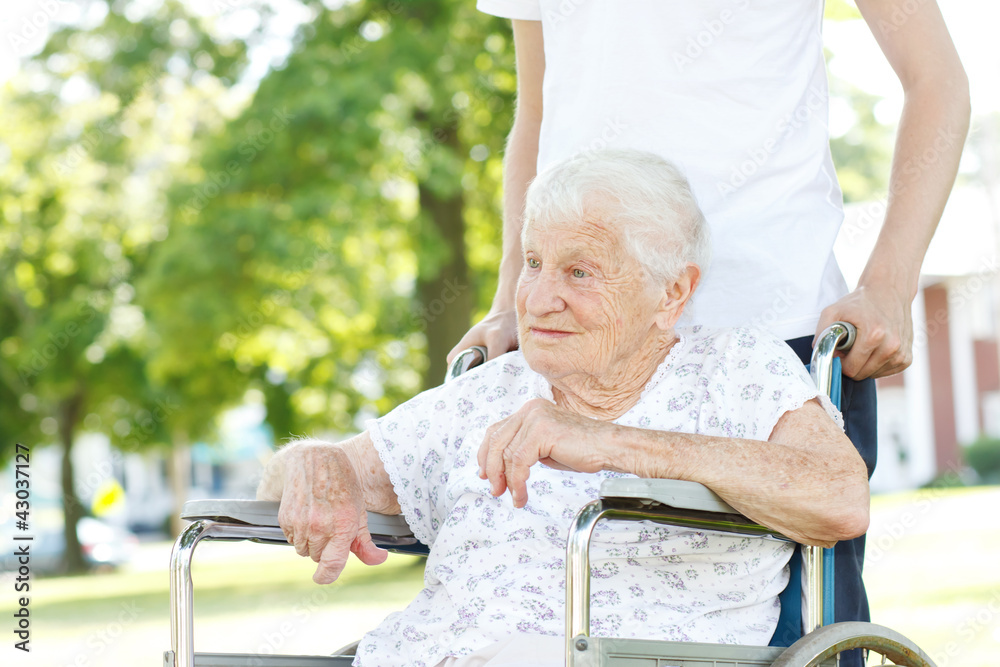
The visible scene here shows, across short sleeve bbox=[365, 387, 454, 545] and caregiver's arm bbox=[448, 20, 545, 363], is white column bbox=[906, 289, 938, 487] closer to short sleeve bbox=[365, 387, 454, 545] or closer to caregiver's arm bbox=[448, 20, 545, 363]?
caregiver's arm bbox=[448, 20, 545, 363]

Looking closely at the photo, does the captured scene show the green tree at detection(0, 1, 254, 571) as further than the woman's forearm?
Yes

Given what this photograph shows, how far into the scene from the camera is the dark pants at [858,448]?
2.00 meters

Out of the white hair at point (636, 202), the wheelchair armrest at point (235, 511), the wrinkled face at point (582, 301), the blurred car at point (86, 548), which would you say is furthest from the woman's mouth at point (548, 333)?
the blurred car at point (86, 548)

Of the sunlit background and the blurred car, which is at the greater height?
the sunlit background

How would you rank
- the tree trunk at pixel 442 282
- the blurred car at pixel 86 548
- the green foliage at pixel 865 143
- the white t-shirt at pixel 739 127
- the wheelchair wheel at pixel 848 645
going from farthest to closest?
the green foliage at pixel 865 143, the blurred car at pixel 86 548, the tree trunk at pixel 442 282, the white t-shirt at pixel 739 127, the wheelchair wheel at pixel 848 645

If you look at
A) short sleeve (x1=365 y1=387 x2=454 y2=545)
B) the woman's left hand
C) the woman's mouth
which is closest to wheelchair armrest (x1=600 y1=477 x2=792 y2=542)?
the woman's left hand

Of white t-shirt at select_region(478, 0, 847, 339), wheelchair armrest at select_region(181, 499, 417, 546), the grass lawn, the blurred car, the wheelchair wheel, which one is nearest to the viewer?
the wheelchair wheel

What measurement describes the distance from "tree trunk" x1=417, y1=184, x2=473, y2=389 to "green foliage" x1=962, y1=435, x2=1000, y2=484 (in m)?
15.1

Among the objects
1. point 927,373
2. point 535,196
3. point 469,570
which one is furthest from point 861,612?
point 927,373

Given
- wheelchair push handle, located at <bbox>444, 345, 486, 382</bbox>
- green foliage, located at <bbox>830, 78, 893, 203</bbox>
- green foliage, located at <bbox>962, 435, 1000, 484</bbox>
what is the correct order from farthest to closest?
1. green foliage, located at <bbox>830, 78, 893, 203</bbox>
2. green foliage, located at <bbox>962, 435, 1000, 484</bbox>
3. wheelchair push handle, located at <bbox>444, 345, 486, 382</bbox>

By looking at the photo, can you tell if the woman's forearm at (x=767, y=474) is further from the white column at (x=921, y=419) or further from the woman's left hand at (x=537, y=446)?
the white column at (x=921, y=419)

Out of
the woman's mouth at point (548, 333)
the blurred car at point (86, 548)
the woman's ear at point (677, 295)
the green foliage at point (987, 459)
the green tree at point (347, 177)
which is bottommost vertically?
the blurred car at point (86, 548)

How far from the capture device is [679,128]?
2285 mm

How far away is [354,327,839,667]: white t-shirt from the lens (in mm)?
1930
